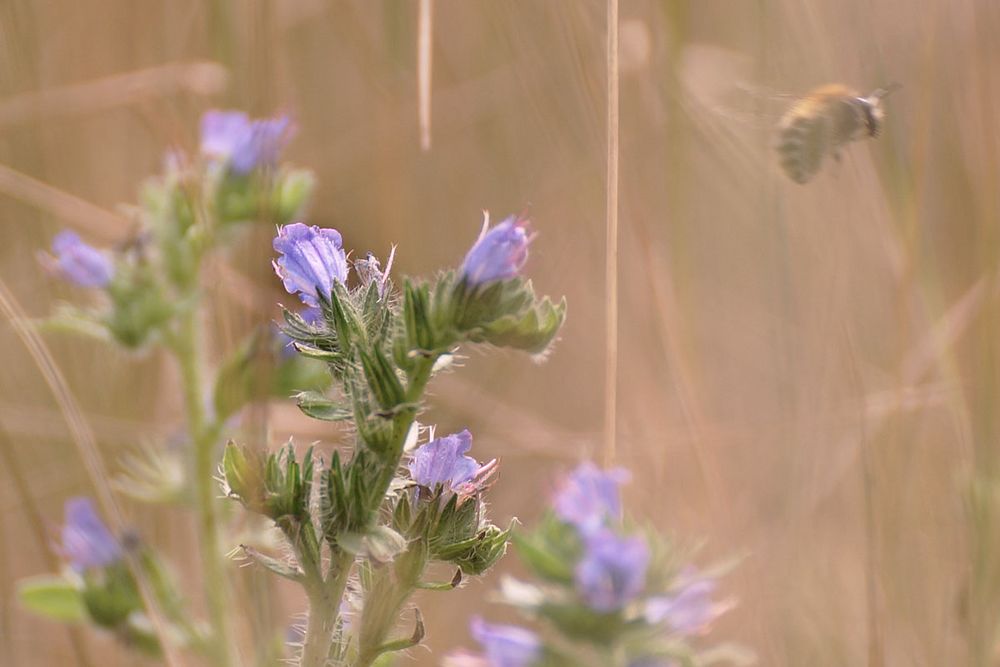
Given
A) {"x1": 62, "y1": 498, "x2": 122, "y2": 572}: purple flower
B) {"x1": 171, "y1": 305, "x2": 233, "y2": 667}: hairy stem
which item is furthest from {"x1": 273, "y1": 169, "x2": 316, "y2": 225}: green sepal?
{"x1": 62, "y1": 498, "x2": 122, "y2": 572}: purple flower

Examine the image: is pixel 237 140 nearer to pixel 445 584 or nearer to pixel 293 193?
pixel 293 193

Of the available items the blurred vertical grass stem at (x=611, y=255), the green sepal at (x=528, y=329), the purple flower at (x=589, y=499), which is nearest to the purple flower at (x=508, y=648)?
the purple flower at (x=589, y=499)

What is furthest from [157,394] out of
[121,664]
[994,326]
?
[994,326]

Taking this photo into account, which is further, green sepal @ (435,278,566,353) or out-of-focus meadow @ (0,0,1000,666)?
out-of-focus meadow @ (0,0,1000,666)

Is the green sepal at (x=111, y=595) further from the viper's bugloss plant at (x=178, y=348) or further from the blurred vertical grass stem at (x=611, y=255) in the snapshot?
the blurred vertical grass stem at (x=611, y=255)

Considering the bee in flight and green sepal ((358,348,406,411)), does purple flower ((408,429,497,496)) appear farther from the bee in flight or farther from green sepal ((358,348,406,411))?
the bee in flight

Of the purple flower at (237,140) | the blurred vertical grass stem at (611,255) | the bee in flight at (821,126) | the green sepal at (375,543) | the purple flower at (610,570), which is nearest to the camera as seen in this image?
the purple flower at (610,570)

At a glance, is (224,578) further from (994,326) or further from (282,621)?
(994,326)

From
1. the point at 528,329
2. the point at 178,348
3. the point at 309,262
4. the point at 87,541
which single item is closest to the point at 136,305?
the point at 178,348
